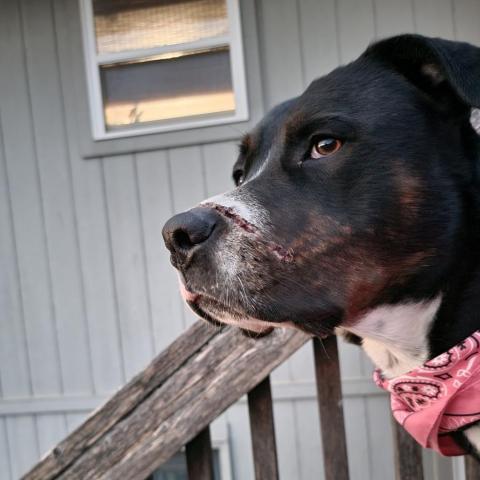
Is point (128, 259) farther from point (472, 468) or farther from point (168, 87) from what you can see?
point (472, 468)

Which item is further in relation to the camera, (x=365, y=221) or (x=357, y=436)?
(x=357, y=436)

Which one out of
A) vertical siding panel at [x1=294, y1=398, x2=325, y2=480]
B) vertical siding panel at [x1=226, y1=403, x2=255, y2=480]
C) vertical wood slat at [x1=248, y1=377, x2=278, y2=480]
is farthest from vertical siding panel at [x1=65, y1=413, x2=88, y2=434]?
vertical wood slat at [x1=248, y1=377, x2=278, y2=480]

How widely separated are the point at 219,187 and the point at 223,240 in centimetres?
231

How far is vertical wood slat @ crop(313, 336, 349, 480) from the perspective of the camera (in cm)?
159

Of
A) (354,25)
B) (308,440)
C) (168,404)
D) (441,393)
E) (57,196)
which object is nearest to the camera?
(441,393)

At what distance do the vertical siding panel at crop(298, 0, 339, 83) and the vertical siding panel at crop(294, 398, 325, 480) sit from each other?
203 centimetres

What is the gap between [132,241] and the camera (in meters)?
3.61

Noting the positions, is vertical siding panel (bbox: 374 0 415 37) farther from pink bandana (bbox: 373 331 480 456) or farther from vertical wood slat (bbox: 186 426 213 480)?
vertical wood slat (bbox: 186 426 213 480)

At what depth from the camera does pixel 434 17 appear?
3203 millimetres

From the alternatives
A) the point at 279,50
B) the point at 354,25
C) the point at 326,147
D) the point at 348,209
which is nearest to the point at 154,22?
the point at 279,50

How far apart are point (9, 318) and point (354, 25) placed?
2.89 m

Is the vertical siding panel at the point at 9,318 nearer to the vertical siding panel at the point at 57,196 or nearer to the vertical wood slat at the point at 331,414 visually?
the vertical siding panel at the point at 57,196

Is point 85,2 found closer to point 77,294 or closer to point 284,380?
point 77,294

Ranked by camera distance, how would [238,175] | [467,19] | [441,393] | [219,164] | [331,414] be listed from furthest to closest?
[219,164] < [467,19] < [238,175] < [331,414] < [441,393]
